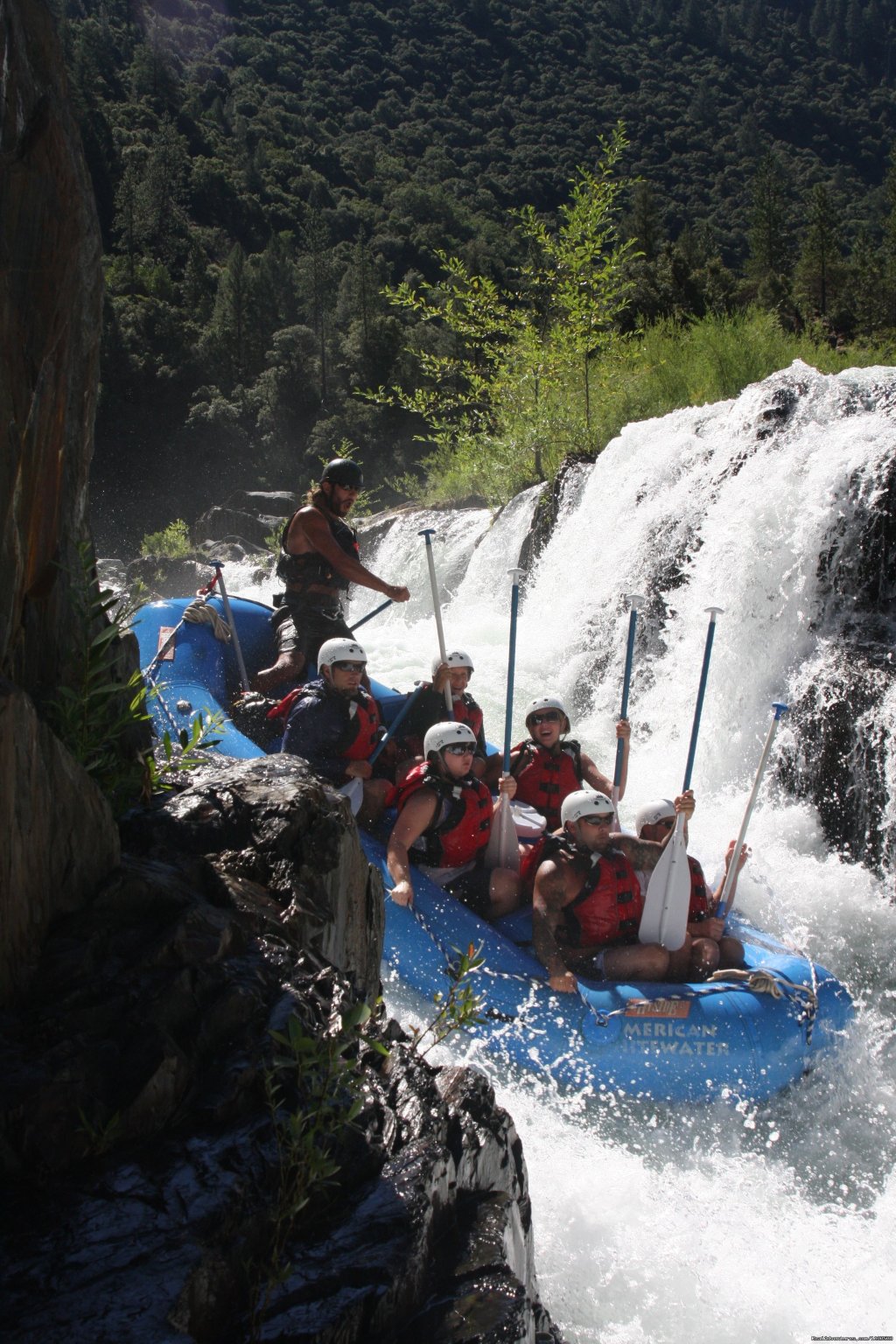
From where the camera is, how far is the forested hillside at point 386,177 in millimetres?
34250

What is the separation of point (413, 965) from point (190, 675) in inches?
97.1

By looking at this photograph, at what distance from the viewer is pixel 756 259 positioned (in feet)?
107

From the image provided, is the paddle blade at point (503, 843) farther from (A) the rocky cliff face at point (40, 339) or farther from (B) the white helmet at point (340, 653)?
(A) the rocky cliff face at point (40, 339)

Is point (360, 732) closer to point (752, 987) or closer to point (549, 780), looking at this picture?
point (549, 780)

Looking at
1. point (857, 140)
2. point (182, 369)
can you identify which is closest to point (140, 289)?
point (182, 369)

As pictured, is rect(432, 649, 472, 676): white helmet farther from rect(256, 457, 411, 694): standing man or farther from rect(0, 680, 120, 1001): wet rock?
rect(0, 680, 120, 1001): wet rock

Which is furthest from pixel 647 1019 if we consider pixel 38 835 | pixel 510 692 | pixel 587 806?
pixel 38 835

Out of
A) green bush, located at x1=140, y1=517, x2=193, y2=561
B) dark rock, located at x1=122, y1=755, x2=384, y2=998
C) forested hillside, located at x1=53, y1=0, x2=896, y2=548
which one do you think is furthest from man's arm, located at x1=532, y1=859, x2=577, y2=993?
green bush, located at x1=140, y1=517, x2=193, y2=561

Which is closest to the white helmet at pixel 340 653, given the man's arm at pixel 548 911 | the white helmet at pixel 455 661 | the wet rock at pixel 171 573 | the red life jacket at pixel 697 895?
the white helmet at pixel 455 661

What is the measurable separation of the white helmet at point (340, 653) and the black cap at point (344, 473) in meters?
1.02

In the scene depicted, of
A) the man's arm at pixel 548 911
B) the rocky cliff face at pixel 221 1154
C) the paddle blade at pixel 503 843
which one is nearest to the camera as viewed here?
the rocky cliff face at pixel 221 1154

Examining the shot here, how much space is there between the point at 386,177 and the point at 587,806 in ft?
198

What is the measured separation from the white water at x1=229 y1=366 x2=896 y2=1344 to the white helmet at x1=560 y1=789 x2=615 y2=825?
3.45 feet

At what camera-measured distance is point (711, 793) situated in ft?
23.6
